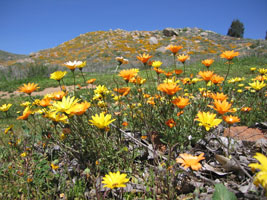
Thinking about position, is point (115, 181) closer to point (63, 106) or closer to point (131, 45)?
point (63, 106)

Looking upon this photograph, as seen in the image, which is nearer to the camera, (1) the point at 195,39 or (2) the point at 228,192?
(2) the point at 228,192

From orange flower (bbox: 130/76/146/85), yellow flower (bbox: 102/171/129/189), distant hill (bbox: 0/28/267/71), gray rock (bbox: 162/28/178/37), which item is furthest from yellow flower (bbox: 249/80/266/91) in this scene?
gray rock (bbox: 162/28/178/37)

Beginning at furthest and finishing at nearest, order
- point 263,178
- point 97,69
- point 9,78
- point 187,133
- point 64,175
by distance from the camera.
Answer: point 97,69, point 9,78, point 187,133, point 64,175, point 263,178

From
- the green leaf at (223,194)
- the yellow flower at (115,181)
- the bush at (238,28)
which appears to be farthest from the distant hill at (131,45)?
the green leaf at (223,194)

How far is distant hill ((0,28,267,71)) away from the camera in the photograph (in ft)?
68.0

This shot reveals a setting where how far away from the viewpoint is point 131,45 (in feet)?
81.9

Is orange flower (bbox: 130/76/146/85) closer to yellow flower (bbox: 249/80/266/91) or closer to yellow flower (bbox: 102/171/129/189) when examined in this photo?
yellow flower (bbox: 102/171/129/189)

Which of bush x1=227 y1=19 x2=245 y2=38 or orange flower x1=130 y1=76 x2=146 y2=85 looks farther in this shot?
bush x1=227 y1=19 x2=245 y2=38

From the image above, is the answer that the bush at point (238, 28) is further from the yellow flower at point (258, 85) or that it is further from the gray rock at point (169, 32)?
the yellow flower at point (258, 85)

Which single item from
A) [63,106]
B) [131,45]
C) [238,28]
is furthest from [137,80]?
[238,28]

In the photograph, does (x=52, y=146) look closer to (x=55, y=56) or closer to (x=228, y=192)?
(x=228, y=192)

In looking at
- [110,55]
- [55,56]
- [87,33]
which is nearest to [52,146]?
[110,55]

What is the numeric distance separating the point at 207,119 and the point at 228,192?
0.47 m

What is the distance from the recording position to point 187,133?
166 cm
